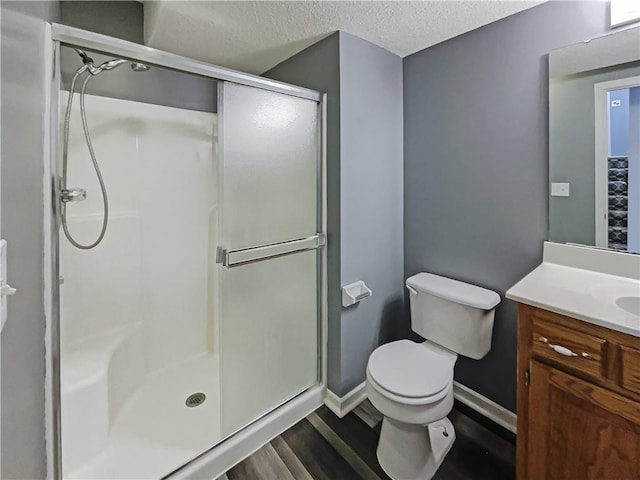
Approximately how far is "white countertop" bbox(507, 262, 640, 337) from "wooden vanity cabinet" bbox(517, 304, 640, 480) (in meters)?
0.04

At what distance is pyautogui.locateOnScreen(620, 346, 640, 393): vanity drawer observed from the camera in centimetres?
90

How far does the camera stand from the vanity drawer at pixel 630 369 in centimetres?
90

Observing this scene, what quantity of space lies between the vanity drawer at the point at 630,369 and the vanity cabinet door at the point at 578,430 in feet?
0.15

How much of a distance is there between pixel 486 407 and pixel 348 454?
2.78ft

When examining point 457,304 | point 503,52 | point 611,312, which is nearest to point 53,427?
point 457,304

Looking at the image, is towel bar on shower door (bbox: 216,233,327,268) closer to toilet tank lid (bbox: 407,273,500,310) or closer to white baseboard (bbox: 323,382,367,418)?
toilet tank lid (bbox: 407,273,500,310)

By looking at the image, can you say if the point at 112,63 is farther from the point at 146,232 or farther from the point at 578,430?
the point at 578,430

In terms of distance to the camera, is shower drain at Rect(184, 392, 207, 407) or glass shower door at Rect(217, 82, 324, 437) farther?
shower drain at Rect(184, 392, 207, 407)

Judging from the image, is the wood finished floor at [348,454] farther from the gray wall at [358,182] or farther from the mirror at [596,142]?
the mirror at [596,142]

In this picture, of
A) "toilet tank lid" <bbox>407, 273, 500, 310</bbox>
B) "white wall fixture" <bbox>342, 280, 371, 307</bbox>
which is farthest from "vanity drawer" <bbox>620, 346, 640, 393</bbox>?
"white wall fixture" <bbox>342, 280, 371, 307</bbox>

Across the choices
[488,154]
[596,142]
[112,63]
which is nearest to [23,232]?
[112,63]

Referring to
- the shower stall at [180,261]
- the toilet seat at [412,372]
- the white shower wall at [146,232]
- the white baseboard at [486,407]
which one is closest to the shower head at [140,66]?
the shower stall at [180,261]

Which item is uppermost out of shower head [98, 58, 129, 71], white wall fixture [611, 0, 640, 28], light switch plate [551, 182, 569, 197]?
white wall fixture [611, 0, 640, 28]

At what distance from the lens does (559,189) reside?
148 centimetres
